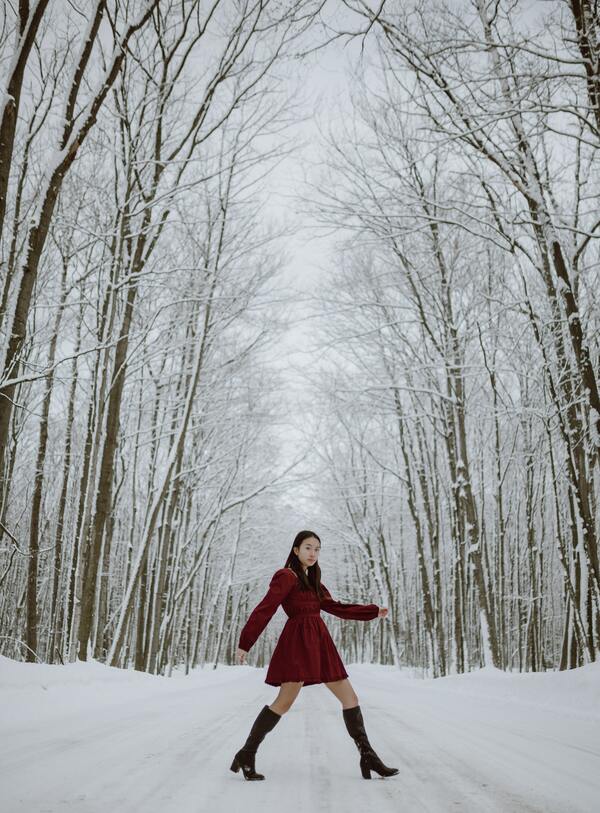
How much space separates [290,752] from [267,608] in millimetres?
1366

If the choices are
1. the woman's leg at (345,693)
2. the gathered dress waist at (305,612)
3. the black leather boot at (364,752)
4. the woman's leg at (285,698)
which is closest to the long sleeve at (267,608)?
the gathered dress waist at (305,612)

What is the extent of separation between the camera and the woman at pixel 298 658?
10.4ft

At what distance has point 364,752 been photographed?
123 inches

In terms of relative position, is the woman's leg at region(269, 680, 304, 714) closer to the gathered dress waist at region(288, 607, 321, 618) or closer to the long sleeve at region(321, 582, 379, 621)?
the gathered dress waist at region(288, 607, 321, 618)

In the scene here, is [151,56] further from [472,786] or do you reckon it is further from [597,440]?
[472,786]

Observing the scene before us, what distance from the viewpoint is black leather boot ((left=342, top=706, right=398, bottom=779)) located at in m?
3.11

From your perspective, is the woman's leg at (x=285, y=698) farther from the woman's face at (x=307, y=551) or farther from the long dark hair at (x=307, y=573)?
the woman's face at (x=307, y=551)

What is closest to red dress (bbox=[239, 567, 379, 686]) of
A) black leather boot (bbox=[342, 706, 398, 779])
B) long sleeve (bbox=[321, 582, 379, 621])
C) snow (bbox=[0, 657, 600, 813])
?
long sleeve (bbox=[321, 582, 379, 621])

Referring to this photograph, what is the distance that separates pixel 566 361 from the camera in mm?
8445

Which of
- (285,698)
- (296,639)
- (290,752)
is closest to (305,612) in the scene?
(296,639)

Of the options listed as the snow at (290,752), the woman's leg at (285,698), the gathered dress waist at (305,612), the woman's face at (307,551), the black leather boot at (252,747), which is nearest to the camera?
the snow at (290,752)

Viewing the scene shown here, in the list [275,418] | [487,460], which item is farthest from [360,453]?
[275,418]

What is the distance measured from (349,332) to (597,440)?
730 cm

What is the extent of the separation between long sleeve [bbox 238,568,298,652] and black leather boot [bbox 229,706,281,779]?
0.35 metres
